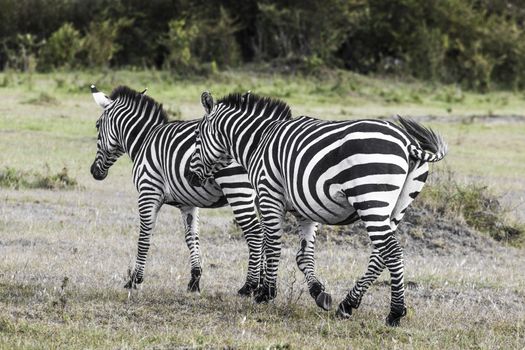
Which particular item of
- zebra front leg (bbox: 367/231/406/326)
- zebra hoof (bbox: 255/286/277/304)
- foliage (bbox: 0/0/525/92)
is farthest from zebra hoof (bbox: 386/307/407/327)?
foliage (bbox: 0/0/525/92)

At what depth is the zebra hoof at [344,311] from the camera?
732cm

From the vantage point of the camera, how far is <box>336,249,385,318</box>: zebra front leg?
727 centimetres

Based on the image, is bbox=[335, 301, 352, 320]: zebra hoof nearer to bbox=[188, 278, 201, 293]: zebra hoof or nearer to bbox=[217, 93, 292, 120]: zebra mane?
bbox=[188, 278, 201, 293]: zebra hoof

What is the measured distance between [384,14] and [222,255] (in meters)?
34.5

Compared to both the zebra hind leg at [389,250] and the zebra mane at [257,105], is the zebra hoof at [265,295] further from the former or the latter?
the zebra mane at [257,105]

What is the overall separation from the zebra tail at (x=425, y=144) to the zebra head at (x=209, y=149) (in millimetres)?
1624

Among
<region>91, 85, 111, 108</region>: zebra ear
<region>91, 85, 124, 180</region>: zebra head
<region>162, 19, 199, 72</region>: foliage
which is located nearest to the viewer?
<region>91, 85, 124, 180</region>: zebra head

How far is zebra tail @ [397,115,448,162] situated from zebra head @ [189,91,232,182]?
1.62 meters

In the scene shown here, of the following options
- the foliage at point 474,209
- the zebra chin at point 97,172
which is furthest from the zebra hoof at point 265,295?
the foliage at point 474,209

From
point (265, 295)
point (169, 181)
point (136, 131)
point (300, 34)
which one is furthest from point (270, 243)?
point (300, 34)

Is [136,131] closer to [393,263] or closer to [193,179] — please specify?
[193,179]

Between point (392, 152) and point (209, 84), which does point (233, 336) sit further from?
point (209, 84)

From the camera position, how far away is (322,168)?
6945 mm

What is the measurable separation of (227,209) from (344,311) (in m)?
7.30
